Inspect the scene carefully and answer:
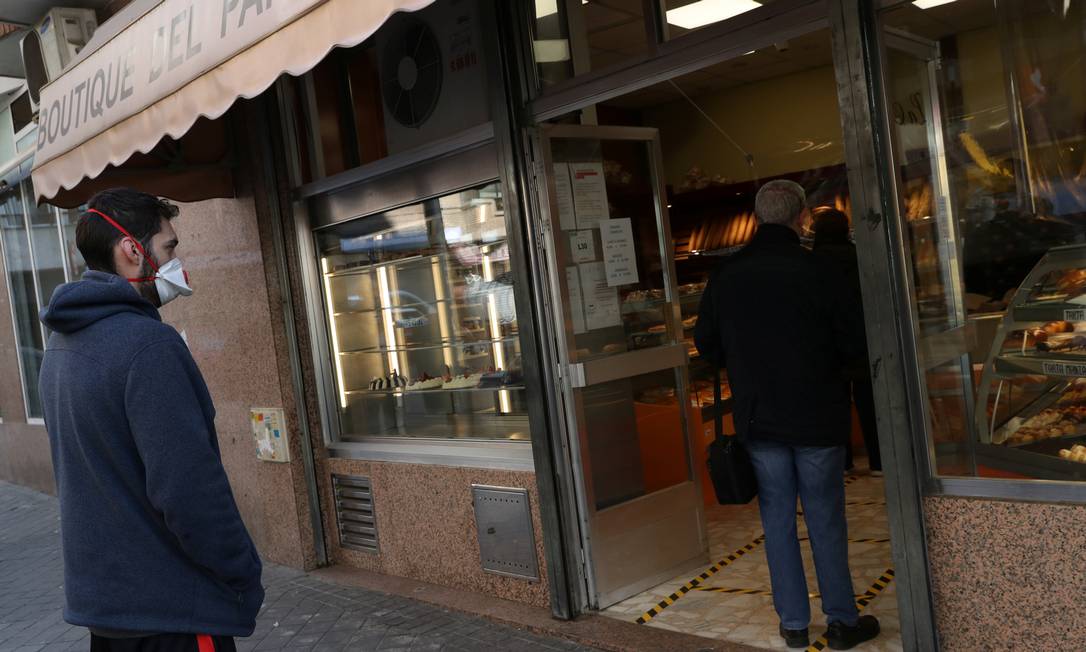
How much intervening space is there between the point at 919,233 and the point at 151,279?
8.70 ft

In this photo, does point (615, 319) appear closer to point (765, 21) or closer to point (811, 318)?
point (811, 318)

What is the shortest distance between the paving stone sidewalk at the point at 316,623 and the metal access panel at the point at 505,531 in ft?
1.01

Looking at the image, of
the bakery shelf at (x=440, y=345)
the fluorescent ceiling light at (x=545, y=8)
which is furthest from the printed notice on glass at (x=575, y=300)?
the fluorescent ceiling light at (x=545, y=8)

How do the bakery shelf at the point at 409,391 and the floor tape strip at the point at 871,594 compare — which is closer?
the floor tape strip at the point at 871,594

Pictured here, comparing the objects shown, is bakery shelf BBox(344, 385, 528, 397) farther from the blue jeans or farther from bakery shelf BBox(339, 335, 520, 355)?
the blue jeans

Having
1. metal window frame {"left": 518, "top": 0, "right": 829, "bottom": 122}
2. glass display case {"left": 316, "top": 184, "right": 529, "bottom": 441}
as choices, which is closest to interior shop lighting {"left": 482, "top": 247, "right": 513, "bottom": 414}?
glass display case {"left": 316, "top": 184, "right": 529, "bottom": 441}

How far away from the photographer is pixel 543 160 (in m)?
4.70

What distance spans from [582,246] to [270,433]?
2768 mm

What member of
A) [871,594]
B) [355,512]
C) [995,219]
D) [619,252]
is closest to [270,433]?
[355,512]

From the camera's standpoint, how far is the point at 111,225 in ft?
8.56

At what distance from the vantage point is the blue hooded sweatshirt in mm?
2359

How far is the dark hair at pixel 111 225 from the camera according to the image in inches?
102

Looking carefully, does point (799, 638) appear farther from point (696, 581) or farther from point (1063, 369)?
point (1063, 369)

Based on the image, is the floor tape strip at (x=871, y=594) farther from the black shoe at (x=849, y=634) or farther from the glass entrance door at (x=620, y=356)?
the glass entrance door at (x=620, y=356)
